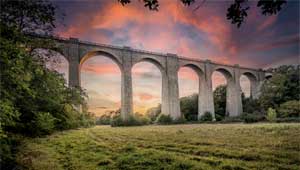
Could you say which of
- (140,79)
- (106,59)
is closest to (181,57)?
(140,79)

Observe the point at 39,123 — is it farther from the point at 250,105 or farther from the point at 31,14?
the point at 250,105

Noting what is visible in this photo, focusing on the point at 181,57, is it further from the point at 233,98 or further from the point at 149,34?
the point at 149,34

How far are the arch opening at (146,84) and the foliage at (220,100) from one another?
12.8 m

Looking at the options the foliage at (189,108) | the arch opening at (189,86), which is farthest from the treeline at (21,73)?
the foliage at (189,108)

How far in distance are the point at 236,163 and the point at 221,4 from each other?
3771 millimetres

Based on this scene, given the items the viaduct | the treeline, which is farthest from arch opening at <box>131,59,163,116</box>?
the treeline

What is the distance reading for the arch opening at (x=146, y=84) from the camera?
29933 millimetres

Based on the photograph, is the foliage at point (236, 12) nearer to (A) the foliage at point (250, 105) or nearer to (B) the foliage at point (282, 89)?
(B) the foliage at point (282, 89)

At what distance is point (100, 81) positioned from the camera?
2395 cm

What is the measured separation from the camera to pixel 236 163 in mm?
5281

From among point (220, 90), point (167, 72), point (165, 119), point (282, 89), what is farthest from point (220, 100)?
point (165, 119)

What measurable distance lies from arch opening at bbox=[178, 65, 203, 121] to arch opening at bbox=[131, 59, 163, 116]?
3562 mm

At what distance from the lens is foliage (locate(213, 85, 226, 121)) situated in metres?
40.4

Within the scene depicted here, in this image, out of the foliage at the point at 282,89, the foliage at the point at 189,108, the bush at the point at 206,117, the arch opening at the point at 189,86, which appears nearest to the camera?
the foliage at the point at 282,89
